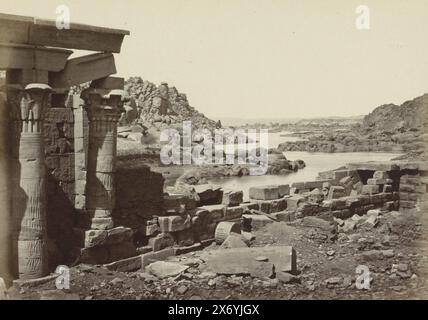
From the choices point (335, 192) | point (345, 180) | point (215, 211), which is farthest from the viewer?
point (345, 180)

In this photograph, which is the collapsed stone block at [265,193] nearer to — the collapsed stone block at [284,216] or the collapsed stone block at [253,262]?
the collapsed stone block at [284,216]

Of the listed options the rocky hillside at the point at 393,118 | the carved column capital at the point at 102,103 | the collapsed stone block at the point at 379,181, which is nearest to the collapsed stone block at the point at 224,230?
the carved column capital at the point at 102,103

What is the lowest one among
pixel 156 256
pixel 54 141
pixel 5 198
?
pixel 156 256

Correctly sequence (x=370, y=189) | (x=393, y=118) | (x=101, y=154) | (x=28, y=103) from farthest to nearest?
(x=393, y=118), (x=370, y=189), (x=101, y=154), (x=28, y=103)

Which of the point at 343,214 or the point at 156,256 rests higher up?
the point at 343,214

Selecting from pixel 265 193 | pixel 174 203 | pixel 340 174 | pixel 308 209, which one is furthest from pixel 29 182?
pixel 340 174

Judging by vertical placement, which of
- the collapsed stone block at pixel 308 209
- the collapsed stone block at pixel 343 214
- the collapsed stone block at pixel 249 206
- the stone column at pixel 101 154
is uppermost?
the stone column at pixel 101 154

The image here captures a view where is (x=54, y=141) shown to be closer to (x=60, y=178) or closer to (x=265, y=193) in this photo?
(x=60, y=178)
